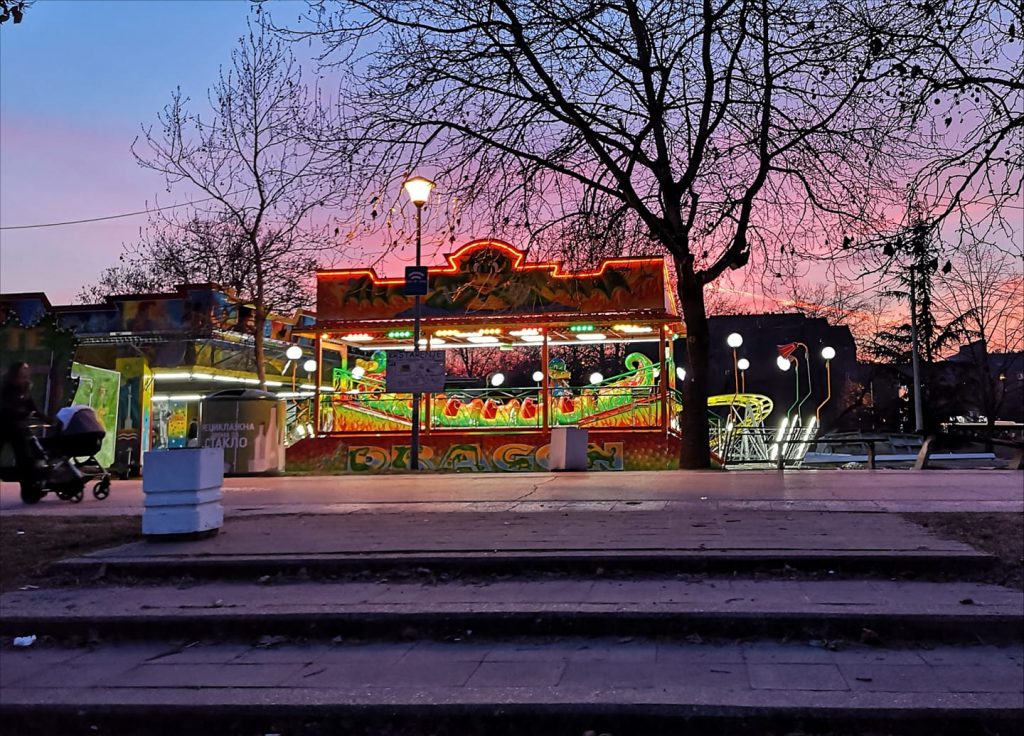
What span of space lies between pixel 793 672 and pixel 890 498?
17.8 feet

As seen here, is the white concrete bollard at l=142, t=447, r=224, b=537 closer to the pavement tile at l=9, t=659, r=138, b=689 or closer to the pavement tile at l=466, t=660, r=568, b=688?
the pavement tile at l=9, t=659, r=138, b=689

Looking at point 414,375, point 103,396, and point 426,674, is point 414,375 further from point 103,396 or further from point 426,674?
point 426,674

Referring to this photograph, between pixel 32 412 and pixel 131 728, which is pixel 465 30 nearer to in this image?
pixel 32 412

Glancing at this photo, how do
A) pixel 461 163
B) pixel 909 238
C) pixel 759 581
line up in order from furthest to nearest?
pixel 461 163
pixel 909 238
pixel 759 581

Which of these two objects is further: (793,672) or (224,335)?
(224,335)

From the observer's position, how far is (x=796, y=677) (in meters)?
4.35

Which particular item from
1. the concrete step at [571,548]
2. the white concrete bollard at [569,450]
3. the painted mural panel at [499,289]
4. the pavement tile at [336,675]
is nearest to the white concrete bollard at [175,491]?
the concrete step at [571,548]

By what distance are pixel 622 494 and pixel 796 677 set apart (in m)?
6.05

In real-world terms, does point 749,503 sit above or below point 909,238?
below

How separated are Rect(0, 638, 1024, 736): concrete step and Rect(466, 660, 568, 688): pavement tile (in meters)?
0.01

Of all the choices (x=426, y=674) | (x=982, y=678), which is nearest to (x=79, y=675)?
(x=426, y=674)

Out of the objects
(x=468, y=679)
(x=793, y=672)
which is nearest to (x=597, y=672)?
(x=468, y=679)

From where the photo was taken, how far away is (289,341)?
32344mm

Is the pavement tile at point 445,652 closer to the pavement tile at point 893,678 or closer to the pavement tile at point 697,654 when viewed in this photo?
the pavement tile at point 697,654
